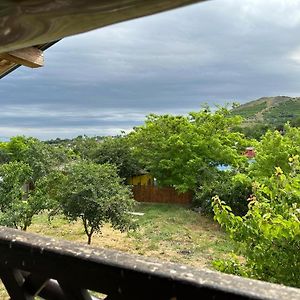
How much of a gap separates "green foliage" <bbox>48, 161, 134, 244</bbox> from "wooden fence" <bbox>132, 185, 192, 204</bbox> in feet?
19.8

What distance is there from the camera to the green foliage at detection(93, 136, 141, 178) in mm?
15698

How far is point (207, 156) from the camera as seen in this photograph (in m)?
14.9

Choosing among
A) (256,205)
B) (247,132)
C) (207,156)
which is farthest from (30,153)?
(256,205)

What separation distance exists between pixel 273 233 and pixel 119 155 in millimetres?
12785

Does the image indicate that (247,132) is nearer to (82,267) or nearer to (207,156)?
(207,156)

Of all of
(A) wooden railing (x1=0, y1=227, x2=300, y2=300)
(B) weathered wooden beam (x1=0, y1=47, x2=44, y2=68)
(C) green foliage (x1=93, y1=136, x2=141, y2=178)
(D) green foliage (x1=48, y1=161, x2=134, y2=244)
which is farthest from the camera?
(C) green foliage (x1=93, y1=136, x2=141, y2=178)

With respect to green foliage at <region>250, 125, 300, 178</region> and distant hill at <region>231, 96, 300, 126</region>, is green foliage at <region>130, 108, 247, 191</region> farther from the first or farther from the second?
distant hill at <region>231, 96, 300, 126</region>

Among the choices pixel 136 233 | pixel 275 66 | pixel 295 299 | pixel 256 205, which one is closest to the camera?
pixel 295 299

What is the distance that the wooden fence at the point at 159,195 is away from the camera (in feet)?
50.9

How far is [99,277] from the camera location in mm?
674

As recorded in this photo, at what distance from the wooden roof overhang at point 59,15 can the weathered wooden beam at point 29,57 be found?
0.64m

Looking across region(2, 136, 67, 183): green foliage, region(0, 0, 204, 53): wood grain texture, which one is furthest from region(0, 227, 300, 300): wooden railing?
region(2, 136, 67, 183): green foliage

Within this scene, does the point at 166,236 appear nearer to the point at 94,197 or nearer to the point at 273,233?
the point at 94,197

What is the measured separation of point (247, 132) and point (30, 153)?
930cm
